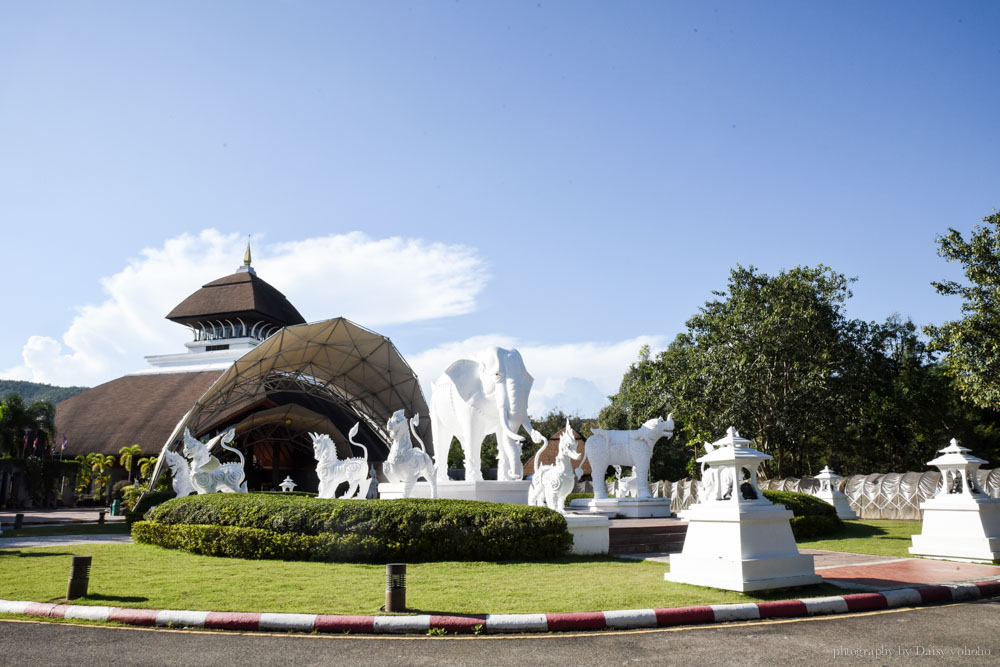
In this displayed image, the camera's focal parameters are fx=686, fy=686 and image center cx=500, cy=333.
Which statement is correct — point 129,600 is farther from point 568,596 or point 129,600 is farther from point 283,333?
point 283,333

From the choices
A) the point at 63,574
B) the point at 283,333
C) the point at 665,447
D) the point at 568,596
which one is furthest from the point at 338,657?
the point at 665,447

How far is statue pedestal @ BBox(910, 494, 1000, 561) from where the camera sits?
10766 millimetres

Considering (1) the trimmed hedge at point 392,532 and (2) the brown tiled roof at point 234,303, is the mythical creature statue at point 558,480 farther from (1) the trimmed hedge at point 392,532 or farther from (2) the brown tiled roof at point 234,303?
(2) the brown tiled roof at point 234,303

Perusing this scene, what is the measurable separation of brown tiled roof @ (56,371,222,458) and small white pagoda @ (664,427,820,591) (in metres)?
35.3

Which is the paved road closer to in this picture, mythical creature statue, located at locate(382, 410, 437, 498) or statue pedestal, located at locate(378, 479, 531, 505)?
mythical creature statue, located at locate(382, 410, 437, 498)

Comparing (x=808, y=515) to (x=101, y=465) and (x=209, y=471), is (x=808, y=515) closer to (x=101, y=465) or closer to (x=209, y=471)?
(x=209, y=471)

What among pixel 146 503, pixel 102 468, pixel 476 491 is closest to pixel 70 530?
pixel 146 503

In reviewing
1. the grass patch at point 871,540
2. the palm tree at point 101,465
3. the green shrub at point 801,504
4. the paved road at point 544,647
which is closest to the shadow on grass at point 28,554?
the paved road at point 544,647

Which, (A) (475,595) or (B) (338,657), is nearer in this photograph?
(B) (338,657)

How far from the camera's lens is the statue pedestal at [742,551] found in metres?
7.80

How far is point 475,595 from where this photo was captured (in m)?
7.56

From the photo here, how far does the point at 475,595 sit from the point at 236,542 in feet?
18.5

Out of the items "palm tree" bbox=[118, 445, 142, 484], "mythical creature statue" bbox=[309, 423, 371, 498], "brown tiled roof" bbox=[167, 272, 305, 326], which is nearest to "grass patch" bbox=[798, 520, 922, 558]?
"mythical creature statue" bbox=[309, 423, 371, 498]

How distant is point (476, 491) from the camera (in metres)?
13.3
